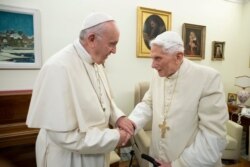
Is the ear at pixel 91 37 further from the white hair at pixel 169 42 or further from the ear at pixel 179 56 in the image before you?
the ear at pixel 179 56

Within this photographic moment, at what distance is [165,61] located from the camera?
166 centimetres

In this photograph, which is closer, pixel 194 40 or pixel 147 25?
pixel 147 25

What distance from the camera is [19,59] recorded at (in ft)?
8.79

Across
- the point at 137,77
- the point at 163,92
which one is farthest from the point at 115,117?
the point at 137,77

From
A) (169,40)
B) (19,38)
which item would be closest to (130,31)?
(19,38)

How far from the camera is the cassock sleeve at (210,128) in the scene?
4.95 feet

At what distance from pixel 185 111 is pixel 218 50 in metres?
3.49

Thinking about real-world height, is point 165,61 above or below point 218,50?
below

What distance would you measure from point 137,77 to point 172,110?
2108mm

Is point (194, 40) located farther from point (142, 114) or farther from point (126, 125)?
point (126, 125)

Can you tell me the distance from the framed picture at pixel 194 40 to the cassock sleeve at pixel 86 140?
124 inches

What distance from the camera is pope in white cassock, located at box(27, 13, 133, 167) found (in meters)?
1.33

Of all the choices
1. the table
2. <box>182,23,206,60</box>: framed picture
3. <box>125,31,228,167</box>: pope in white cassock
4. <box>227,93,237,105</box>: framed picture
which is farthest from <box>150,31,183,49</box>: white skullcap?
<box>227,93,237,105</box>: framed picture

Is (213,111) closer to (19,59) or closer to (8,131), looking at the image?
(8,131)
